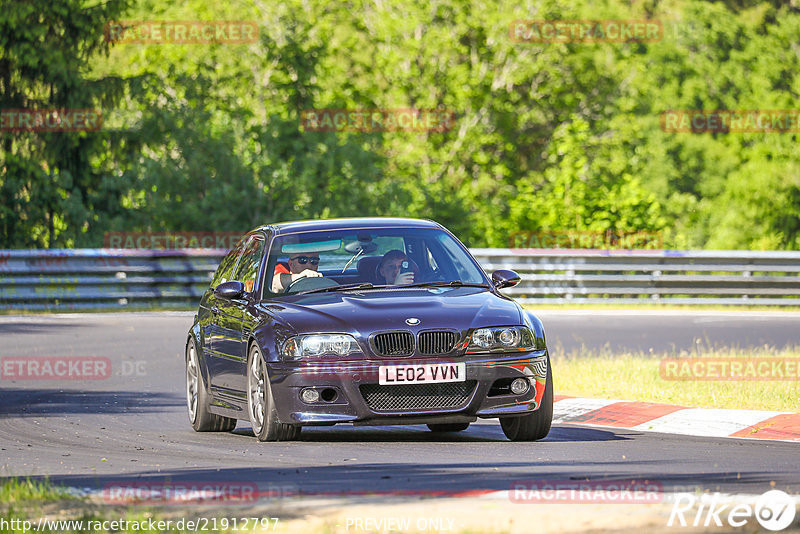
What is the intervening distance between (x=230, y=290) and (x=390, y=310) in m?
1.51

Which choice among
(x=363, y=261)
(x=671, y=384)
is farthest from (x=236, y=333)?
(x=671, y=384)

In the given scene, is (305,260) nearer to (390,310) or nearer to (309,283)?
(309,283)

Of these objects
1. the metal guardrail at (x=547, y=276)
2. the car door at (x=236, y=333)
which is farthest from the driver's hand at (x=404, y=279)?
the metal guardrail at (x=547, y=276)

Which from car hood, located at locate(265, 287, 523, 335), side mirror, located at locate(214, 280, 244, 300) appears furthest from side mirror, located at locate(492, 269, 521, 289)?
side mirror, located at locate(214, 280, 244, 300)

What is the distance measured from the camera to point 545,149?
51.0 meters

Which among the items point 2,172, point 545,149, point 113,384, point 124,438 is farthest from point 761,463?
point 545,149

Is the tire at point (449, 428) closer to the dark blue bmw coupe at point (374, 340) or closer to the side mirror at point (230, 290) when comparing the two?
the dark blue bmw coupe at point (374, 340)

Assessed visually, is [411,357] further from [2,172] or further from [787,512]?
[2,172]

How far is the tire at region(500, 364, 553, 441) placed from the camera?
401 inches

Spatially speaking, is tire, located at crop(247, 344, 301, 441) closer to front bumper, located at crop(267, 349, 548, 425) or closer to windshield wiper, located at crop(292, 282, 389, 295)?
front bumper, located at crop(267, 349, 548, 425)

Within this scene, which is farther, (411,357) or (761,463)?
(411,357)

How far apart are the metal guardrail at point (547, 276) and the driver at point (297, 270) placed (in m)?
17.0

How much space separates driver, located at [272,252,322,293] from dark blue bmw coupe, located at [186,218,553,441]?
0.01 meters

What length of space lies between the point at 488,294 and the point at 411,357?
1147 mm
